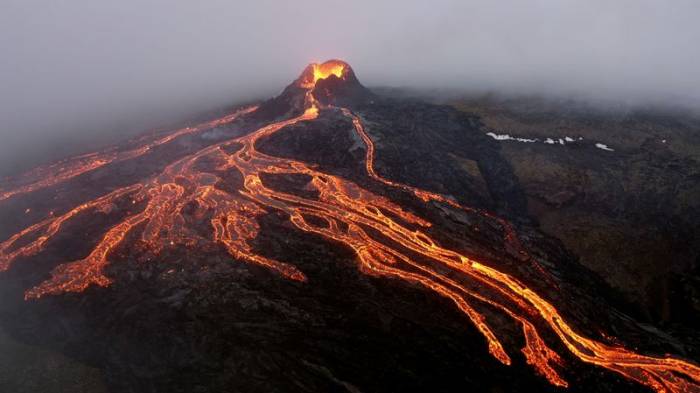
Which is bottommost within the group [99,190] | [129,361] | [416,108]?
[129,361]

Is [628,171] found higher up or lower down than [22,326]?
higher up

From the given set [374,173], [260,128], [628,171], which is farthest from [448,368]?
[260,128]

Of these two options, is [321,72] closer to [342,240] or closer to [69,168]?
[69,168]

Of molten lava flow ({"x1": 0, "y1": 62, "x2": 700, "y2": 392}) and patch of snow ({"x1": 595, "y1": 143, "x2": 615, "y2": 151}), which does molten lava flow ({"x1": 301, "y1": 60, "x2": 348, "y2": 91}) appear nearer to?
molten lava flow ({"x1": 0, "y1": 62, "x2": 700, "y2": 392})

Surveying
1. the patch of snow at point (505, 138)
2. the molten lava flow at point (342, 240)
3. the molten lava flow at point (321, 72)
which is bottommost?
the molten lava flow at point (342, 240)

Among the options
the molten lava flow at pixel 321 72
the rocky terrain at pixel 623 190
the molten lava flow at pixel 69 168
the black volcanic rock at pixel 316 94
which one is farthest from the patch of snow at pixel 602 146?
the molten lava flow at pixel 69 168

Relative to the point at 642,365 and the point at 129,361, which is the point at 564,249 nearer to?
the point at 642,365

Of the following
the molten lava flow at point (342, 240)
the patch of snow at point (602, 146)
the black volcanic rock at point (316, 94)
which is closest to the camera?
the molten lava flow at point (342, 240)

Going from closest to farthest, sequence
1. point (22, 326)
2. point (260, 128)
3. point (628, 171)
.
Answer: point (22, 326) → point (628, 171) → point (260, 128)

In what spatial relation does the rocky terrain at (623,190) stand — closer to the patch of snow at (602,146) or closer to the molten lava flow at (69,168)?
the patch of snow at (602,146)
